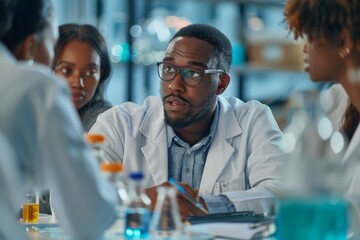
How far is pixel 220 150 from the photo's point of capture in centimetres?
336

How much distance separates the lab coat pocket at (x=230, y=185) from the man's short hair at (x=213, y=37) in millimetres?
515

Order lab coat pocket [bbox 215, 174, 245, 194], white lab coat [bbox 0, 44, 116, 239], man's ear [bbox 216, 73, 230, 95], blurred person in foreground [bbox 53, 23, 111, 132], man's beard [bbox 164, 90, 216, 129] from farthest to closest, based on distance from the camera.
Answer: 1. blurred person in foreground [bbox 53, 23, 111, 132]
2. man's ear [bbox 216, 73, 230, 95]
3. man's beard [bbox 164, 90, 216, 129]
4. lab coat pocket [bbox 215, 174, 245, 194]
5. white lab coat [bbox 0, 44, 116, 239]

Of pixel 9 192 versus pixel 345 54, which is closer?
pixel 9 192

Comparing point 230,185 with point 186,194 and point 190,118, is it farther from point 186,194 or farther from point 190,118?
point 186,194

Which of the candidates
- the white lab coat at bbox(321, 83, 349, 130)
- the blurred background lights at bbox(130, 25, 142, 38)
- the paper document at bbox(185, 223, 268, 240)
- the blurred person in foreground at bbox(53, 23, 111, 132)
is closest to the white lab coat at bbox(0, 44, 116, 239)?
the paper document at bbox(185, 223, 268, 240)

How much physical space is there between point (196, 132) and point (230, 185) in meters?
0.30

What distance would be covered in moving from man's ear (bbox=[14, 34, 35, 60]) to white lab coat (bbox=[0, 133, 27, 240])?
10.6 inches

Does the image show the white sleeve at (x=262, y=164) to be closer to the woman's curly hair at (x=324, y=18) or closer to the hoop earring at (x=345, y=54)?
the hoop earring at (x=345, y=54)

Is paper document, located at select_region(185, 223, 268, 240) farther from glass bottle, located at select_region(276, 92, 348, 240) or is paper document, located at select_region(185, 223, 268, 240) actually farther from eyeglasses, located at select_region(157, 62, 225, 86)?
eyeglasses, located at select_region(157, 62, 225, 86)

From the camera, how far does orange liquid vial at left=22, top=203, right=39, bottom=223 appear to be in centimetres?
290

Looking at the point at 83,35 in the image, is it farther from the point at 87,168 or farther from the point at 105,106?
the point at 87,168

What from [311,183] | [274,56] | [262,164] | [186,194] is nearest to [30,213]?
[186,194]

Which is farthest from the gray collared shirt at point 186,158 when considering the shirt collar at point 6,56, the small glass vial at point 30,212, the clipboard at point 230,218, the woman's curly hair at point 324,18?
the shirt collar at point 6,56

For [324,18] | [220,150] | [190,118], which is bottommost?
[220,150]
